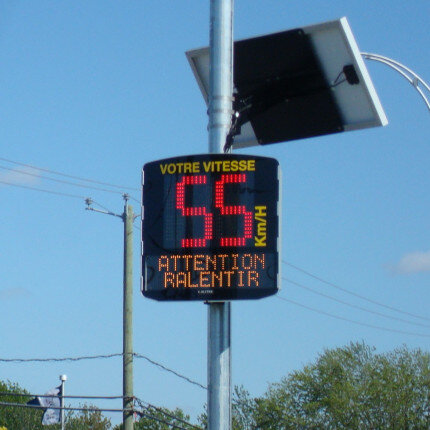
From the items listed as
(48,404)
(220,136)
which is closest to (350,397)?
(48,404)

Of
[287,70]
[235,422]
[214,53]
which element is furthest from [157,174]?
[235,422]

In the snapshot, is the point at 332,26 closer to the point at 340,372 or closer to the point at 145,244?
the point at 145,244

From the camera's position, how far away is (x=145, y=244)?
22.7ft

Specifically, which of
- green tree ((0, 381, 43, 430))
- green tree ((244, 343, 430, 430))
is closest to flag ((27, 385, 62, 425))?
green tree ((244, 343, 430, 430))

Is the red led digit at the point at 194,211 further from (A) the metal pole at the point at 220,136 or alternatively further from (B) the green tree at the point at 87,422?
(B) the green tree at the point at 87,422

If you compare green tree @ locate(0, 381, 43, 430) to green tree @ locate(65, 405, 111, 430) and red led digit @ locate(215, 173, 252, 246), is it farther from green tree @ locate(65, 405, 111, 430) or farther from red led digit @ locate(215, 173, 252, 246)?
red led digit @ locate(215, 173, 252, 246)

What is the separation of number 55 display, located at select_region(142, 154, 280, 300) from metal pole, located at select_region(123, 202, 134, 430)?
672 inches

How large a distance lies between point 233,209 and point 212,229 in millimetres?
199

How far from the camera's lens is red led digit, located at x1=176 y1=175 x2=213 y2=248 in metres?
6.75

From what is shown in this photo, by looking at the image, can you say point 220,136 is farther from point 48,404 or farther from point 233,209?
point 48,404

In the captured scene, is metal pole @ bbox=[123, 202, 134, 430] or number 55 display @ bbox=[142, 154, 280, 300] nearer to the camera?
number 55 display @ bbox=[142, 154, 280, 300]

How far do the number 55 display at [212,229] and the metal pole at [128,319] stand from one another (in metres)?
17.1

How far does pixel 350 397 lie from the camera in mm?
46438

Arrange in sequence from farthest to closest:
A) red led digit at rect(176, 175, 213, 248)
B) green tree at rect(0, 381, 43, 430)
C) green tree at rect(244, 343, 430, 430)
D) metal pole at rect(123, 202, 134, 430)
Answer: green tree at rect(0, 381, 43, 430) < green tree at rect(244, 343, 430, 430) < metal pole at rect(123, 202, 134, 430) < red led digit at rect(176, 175, 213, 248)
